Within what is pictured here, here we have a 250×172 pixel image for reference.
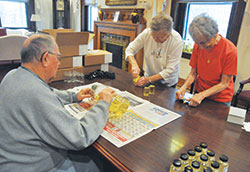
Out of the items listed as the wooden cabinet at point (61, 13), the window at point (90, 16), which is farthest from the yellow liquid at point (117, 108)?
the wooden cabinet at point (61, 13)

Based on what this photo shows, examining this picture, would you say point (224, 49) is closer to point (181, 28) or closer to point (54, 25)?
point (181, 28)

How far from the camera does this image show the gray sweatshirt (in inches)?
32.8

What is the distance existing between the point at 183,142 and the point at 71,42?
139 centimetres

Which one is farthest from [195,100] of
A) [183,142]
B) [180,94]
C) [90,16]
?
[90,16]

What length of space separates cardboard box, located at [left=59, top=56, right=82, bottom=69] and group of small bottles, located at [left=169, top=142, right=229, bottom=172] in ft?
4.81

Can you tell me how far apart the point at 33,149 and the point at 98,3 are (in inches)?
214

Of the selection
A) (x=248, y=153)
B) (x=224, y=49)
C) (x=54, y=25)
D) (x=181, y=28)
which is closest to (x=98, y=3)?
(x=54, y=25)

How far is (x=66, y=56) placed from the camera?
1.91 m

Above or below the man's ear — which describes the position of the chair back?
below

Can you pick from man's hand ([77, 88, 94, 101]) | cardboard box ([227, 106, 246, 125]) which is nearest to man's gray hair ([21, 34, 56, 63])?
man's hand ([77, 88, 94, 101])

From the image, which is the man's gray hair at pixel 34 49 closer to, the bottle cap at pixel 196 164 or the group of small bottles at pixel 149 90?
the bottle cap at pixel 196 164

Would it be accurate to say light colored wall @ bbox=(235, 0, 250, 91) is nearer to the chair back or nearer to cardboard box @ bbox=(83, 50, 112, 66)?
cardboard box @ bbox=(83, 50, 112, 66)

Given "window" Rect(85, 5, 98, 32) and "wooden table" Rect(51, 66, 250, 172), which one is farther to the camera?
"window" Rect(85, 5, 98, 32)

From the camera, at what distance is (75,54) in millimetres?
1951
